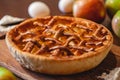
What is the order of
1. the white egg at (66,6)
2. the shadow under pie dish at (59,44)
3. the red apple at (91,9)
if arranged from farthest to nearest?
the white egg at (66,6), the red apple at (91,9), the shadow under pie dish at (59,44)

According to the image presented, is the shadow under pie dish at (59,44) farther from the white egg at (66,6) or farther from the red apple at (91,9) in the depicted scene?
the white egg at (66,6)

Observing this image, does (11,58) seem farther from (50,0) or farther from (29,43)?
(50,0)

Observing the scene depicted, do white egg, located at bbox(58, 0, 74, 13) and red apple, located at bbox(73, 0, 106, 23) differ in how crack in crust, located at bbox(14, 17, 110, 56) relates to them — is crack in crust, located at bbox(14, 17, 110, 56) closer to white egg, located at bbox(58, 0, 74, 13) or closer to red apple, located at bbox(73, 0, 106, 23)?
red apple, located at bbox(73, 0, 106, 23)

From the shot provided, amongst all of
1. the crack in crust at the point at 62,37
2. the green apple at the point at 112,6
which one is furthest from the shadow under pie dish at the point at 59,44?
the green apple at the point at 112,6

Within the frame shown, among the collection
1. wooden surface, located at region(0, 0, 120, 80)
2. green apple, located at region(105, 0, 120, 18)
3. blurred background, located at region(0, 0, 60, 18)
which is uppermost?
blurred background, located at region(0, 0, 60, 18)

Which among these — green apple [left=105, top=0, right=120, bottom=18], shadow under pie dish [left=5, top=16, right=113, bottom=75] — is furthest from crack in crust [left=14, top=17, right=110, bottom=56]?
green apple [left=105, top=0, right=120, bottom=18]

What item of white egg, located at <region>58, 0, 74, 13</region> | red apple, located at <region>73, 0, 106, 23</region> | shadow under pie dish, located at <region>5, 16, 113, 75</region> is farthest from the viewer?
white egg, located at <region>58, 0, 74, 13</region>

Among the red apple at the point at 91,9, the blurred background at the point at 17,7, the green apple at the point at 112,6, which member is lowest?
the red apple at the point at 91,9
